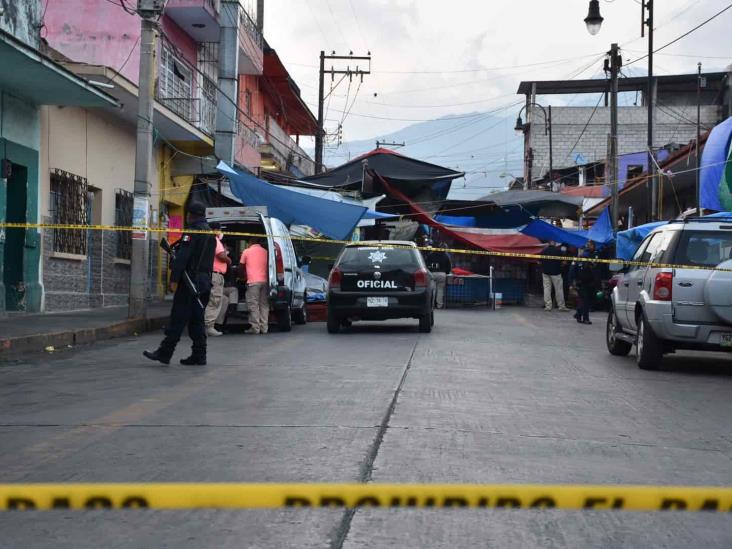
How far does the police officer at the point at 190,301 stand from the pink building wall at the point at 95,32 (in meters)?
13.1

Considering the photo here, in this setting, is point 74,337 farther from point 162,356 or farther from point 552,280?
point 552,280

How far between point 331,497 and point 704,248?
9688 millimetres

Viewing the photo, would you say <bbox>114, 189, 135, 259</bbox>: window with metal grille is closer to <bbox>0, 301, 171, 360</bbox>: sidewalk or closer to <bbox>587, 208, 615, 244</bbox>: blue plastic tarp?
<bbox>0, 301, 171, 360</bbox>: sidewalk

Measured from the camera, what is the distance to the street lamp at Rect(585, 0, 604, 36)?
938 inches

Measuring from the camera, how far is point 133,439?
616 centimetres

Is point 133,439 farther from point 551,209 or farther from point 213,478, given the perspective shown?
point 551,209

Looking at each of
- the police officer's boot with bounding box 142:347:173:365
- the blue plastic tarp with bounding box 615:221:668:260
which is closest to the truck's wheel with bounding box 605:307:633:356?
the police officer's boot with bounding box 142:347:173:365

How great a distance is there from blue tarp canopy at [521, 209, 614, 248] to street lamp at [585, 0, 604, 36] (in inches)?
280

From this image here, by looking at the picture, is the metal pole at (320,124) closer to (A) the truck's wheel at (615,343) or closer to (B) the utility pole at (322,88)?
(B) the utility pole at (322,88)

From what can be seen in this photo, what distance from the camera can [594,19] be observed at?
23.9 metres

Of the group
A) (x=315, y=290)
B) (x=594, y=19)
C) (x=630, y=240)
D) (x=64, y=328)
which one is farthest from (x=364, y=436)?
(x=594, y=19)

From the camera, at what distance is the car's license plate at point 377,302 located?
53.1ft

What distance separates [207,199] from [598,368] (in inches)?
652

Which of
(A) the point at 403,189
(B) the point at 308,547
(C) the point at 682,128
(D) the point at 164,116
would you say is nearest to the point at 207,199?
(D) the point at 164,116
